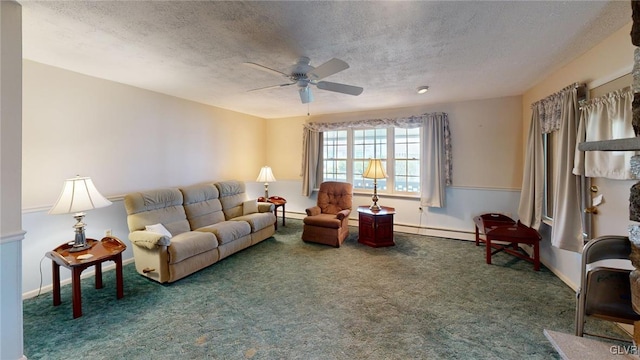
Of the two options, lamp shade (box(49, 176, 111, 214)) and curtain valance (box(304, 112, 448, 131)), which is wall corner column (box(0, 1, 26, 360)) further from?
curtain valance (box(304, 112, 448, 131))

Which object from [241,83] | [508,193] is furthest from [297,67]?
[508,193]

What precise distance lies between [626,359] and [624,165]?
1.53 metres

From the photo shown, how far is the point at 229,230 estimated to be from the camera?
3.47 meters

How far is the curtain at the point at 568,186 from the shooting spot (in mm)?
2504

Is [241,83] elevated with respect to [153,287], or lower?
elevated

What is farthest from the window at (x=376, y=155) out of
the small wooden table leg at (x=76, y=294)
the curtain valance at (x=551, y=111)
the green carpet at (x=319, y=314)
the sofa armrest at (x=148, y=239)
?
the small wooden table leg at (x=76, y=294)

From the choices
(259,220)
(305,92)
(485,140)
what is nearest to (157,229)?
(259,220)

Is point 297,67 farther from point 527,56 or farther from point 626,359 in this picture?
point 626,359

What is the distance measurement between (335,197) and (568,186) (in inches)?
124

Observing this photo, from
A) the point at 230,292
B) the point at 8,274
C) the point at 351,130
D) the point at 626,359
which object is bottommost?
the point at 230,292

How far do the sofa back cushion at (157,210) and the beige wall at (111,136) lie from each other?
43cm

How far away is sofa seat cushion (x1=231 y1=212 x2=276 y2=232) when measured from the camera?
3.95 m

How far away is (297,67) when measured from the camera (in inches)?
96.3

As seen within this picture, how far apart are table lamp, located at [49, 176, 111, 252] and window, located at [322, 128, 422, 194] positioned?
401 cm
